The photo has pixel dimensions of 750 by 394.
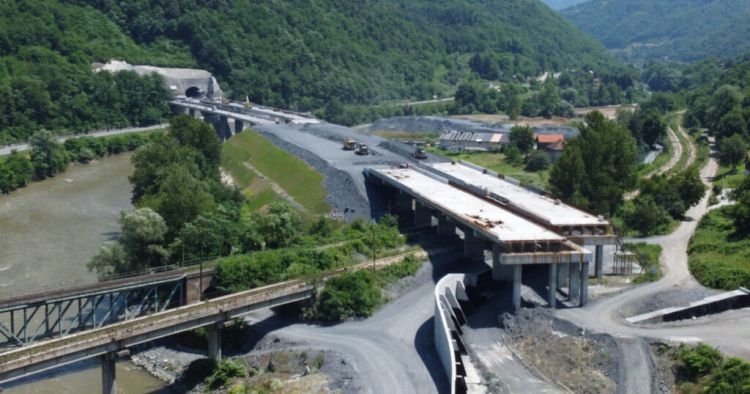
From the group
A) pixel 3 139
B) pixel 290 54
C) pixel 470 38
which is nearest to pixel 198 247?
pixel 3 139

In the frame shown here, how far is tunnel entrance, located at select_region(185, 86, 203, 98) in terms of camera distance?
132 meters

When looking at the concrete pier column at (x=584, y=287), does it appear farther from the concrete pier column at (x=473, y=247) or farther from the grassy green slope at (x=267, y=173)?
the grassy green slope at (x=267, y=173)

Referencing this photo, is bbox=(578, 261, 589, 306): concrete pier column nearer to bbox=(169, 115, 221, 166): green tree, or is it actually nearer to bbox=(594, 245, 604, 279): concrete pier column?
bbox=(594, 245, 604, 279): concrete pier column

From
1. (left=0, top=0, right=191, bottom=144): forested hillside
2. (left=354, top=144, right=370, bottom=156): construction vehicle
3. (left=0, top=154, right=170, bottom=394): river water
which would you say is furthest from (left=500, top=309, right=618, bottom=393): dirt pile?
→ (left=0, top=0, right=191, bottom=144): forested hillside

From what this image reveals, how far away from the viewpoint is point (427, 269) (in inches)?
1751

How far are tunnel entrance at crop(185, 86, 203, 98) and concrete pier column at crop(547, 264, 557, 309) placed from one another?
335 ft

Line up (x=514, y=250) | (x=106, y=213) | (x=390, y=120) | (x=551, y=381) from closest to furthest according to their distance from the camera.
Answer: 1. (x=551, y=381)
2. (x=514, y=250)
3. (x=106, y=213)
4. (x=390, y=120)

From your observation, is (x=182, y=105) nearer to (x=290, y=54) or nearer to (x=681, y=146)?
(x=290, y=54)

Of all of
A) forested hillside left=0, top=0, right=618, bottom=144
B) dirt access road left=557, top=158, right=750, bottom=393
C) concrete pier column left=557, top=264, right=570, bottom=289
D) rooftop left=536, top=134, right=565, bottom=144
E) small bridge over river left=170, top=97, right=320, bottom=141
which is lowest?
dirt access road left=557, top=158, right=750, bottom=393

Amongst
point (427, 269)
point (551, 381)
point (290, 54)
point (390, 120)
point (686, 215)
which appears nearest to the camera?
point (551, 381)

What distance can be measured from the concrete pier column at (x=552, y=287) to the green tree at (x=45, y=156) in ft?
191

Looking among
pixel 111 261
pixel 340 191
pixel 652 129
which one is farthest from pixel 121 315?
pixel 652 129

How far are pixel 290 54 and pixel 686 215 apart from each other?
332ft

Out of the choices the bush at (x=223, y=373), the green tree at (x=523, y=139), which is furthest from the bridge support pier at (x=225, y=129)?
the bush at (x=223, y=373)
